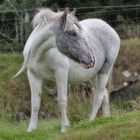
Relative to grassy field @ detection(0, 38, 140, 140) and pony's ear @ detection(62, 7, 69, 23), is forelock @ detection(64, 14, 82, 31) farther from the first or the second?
grassy field @ detection(0, 38, 140, 140)

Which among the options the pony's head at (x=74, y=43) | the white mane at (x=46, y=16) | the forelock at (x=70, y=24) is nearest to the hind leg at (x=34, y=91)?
the white mane at (x=46, y=16)

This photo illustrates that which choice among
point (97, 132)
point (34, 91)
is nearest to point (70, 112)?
point (34, 91)

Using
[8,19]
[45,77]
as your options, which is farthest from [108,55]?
[8,19]

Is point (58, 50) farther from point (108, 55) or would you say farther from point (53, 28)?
point (108, 55)

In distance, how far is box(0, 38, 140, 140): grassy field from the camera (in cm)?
847

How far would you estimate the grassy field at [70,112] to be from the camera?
847cm

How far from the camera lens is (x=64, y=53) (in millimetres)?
9617

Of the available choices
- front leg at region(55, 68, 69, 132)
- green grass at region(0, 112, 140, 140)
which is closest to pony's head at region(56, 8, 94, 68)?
front leg at region(55, 68, 69, 132)

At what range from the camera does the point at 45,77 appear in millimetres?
10297

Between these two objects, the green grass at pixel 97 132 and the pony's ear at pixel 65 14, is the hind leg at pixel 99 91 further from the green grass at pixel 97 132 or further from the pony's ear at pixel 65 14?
the pony's ear at pixel 65 14

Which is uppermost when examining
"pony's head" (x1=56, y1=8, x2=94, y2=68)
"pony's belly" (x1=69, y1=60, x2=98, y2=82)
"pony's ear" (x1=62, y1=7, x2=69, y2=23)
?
"pony's ear" (x1=62, y1=7, x2=69, y2=23)

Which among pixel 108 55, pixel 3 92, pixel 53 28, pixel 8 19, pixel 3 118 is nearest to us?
pixel 53 28

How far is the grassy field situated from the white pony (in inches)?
21.0

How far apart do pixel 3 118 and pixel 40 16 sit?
14.2 feet
